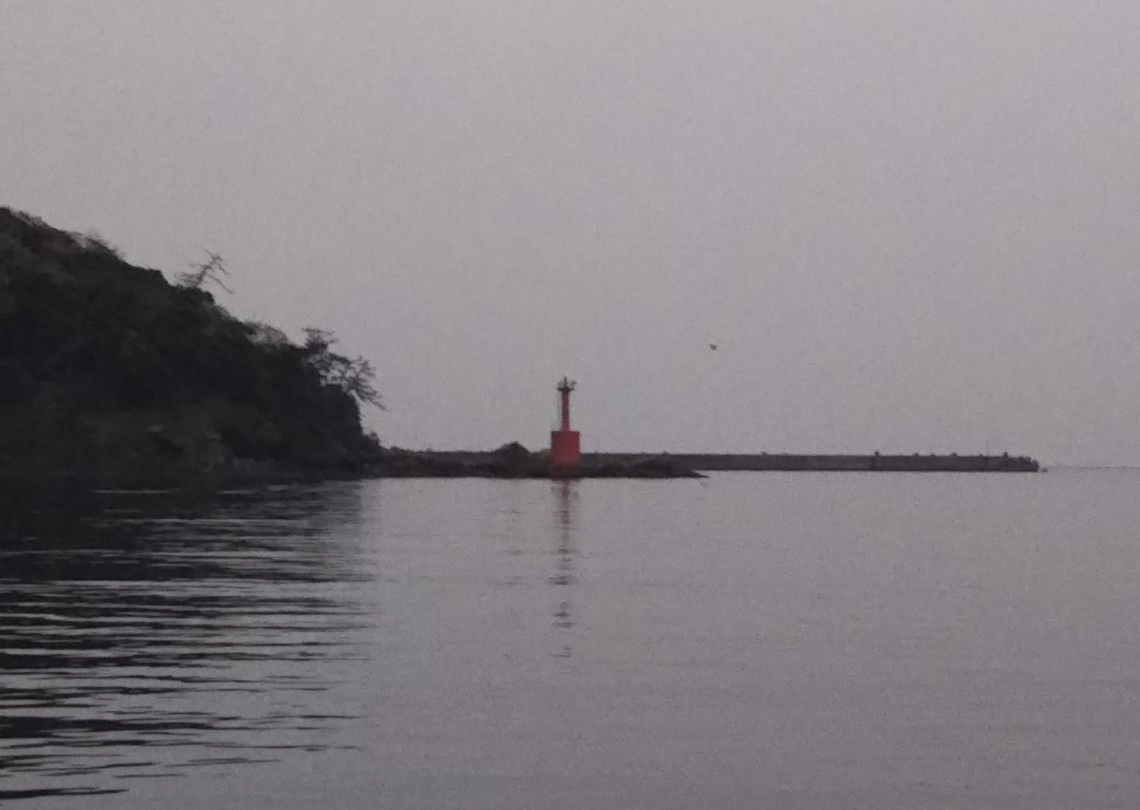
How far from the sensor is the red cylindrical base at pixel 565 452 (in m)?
113

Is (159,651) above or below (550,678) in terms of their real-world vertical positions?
above

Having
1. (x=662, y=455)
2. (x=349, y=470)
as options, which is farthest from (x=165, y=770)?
(x=662, y=455)

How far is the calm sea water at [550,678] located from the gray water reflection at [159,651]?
0.16 ft

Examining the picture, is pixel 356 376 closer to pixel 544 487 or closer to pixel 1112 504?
pixel 544 487

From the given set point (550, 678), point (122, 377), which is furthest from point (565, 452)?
point (550, 678)

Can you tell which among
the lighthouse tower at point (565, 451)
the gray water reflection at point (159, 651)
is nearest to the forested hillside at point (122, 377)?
the lighthouse tower at point (565, 451)

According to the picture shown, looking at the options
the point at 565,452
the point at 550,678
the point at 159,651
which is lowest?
the point at 550,678

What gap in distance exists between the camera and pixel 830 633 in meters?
21.4

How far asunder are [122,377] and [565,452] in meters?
30.7

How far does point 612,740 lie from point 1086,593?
55.9 ft

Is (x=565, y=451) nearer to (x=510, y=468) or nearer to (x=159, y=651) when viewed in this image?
(x=510, y=468)

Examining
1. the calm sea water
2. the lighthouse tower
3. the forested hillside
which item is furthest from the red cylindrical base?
the calm sea water

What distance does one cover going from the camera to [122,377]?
93.1 metres

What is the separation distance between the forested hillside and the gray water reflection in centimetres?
5316
